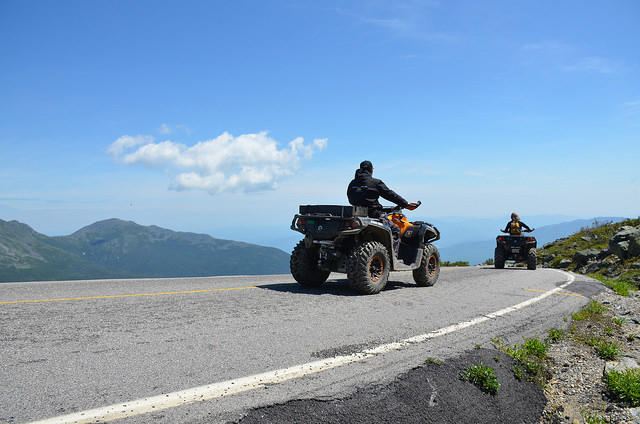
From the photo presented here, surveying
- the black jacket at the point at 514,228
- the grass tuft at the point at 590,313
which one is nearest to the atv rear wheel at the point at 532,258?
the black jacket at the point at 514,228

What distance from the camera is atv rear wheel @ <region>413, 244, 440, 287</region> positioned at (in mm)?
9500

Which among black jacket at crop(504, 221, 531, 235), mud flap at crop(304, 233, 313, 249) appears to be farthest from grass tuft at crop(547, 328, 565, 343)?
black jacket at crop(504, 221, 531, 235)

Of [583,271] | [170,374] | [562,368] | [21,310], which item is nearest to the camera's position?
[170,374]

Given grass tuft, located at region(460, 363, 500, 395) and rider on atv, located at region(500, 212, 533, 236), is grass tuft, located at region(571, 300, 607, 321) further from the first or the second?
rider on atv, located at region(500, 212, 533, 236)

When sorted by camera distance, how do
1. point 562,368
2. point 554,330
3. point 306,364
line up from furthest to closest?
1. point 554,330
2. point 562,368
3. point 306,364

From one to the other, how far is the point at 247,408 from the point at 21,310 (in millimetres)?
4285

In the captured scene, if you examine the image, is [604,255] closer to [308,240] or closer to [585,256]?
[585,256]

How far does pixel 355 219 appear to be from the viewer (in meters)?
7.78

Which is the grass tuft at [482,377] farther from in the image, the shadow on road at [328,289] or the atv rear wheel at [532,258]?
the atv rear wheel at [532,258]

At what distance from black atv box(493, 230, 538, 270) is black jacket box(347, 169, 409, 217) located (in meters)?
12.2

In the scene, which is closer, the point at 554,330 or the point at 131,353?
the point at 131,353

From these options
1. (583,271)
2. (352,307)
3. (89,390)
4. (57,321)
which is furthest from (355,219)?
(583,271)

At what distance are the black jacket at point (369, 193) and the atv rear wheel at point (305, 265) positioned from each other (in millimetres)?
1367

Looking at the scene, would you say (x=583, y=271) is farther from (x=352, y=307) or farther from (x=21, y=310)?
(x=21, y=310)
